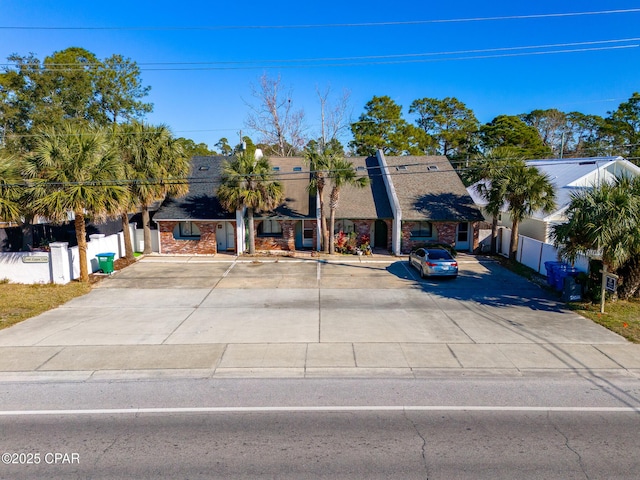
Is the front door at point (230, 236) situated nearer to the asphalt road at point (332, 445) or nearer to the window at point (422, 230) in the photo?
the window at point (422, 230)

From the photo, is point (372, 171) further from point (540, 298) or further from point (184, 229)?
point (540, 298)

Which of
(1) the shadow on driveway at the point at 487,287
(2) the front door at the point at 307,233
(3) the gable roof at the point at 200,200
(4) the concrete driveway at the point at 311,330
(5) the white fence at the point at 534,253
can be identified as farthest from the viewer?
(2) the front door at the point at 307,233

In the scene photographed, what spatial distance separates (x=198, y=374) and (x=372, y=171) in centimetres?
2431

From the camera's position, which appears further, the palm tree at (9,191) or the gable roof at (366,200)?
the gable roof at (366,200)

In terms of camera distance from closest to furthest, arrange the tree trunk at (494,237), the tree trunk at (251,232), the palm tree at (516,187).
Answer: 1. the palm tree at (516,187)
2. the tree trunk at (251,232)
3. the tree trunk at (494,237)

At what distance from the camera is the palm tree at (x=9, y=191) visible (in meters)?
18.1

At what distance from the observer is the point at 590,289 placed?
16312 millimetres

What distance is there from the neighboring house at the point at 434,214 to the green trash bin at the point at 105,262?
52.7 feet

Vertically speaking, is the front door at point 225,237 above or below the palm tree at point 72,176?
below

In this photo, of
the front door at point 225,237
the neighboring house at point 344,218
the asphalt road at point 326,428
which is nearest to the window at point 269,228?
the neighboring house at point 344,218

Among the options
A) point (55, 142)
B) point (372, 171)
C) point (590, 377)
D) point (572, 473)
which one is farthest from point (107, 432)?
point (372, 171)

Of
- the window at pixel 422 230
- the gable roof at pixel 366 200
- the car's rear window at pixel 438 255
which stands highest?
the gable roof at pixel 366 200

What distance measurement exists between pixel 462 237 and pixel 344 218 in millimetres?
7852

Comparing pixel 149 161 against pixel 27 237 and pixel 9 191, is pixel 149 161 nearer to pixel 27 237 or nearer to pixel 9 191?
pixel 9 191
